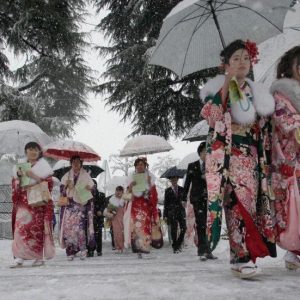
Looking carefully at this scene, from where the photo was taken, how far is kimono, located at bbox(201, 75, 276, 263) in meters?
3.33

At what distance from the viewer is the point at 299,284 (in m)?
2.83

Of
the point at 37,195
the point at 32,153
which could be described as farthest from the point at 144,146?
the point at 37,195

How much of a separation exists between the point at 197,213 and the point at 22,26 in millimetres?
9628

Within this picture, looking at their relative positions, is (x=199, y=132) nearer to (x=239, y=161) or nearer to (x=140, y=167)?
(x=140, y=167)

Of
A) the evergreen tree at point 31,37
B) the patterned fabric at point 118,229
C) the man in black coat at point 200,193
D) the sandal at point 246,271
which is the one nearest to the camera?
the sandal at point 246,271

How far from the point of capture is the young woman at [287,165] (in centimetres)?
353

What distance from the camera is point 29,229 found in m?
5.93

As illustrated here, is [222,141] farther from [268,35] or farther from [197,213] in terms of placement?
[197,213]

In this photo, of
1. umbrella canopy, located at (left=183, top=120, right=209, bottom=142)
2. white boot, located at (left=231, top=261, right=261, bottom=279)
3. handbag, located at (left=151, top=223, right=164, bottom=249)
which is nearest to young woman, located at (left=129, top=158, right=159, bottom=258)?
handbag, located at (left=151, top=223, right=164, bottom=249)

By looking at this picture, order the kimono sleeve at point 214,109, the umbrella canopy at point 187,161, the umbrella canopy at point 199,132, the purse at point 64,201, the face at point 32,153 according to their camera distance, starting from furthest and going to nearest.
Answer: the umbrella canopy at point 187,161
the umbrella canopy at point 199,132
the purse at point 64,201
the face at point 32,153
the kimono sleeve at point 214,109

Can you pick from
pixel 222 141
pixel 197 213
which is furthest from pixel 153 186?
pixel 222 141

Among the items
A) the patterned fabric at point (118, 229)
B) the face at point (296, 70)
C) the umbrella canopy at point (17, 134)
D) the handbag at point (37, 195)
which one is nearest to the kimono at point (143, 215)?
the handbag at point (37, 195)

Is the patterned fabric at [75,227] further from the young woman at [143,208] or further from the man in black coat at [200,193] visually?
the man in black coat at [200,193]

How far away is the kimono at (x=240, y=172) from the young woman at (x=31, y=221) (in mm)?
3069
